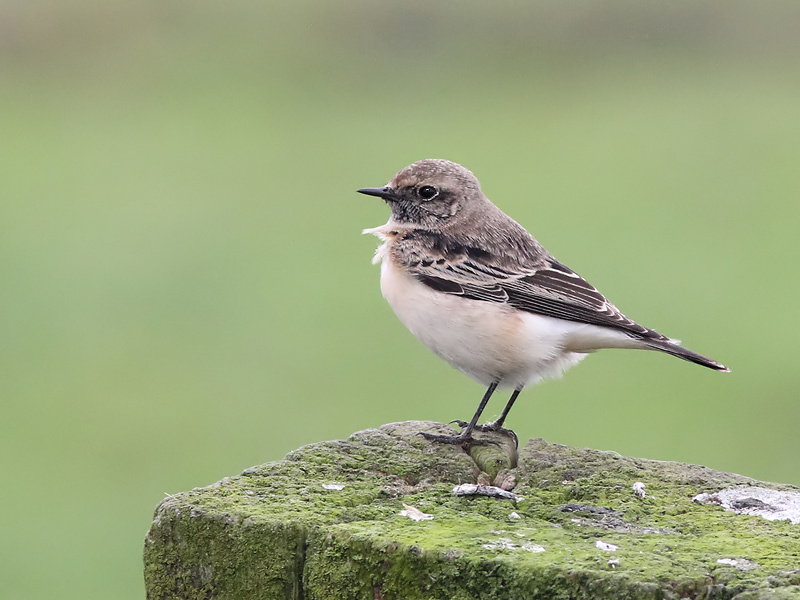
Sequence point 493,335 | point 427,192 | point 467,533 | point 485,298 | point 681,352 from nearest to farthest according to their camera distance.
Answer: point 467,533 → point 681,352 → point 493,335 → point 485,298 → point 427,192

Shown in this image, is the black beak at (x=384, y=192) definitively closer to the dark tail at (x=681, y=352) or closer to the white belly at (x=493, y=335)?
the white belly at (x=493, y=335)

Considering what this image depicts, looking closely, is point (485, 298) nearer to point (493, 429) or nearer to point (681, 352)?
point (493, 429)

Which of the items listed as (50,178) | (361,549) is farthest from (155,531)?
(50,178)

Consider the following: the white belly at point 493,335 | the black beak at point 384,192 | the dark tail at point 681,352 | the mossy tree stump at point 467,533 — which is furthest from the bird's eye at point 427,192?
the mossy tree stump at point 467,533

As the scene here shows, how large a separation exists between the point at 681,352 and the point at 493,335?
93cm

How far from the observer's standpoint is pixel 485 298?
6.77 m

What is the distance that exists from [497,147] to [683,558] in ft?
75.8

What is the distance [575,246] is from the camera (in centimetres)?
2048

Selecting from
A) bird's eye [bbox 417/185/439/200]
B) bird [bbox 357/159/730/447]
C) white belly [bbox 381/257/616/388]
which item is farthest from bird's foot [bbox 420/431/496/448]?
bird's eye [bbox 417/185/439/200]

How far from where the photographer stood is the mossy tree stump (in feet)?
12.3

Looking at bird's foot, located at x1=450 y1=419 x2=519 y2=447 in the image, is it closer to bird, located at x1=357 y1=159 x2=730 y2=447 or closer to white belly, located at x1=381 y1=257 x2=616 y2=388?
bird, located at x1=357 y1=159 x2=730 y2=447

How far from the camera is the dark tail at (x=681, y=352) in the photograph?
20.6 ft

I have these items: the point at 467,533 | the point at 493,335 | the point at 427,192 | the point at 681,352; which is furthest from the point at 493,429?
the point at 467,533

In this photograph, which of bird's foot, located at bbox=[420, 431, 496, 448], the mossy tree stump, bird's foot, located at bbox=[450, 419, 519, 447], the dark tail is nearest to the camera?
the mossy tree stump
